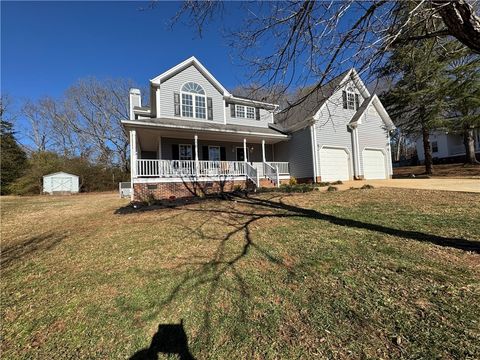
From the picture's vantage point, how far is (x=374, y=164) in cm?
1775

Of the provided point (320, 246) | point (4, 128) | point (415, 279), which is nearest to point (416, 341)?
point (415, 279)

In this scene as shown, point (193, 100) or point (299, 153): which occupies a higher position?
point (193, 100)

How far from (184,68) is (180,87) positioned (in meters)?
1.17

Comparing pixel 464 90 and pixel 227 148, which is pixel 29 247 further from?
pixel 464 90

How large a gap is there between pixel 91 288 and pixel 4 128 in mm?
35896

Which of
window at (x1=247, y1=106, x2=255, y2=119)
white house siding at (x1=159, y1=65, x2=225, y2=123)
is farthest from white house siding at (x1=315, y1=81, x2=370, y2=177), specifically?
white house siding at (x1=159, y1=65, x2=225, y2=123)

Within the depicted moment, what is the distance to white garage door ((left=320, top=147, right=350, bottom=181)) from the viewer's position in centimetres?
1585

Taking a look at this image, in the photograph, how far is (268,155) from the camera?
→ 18656 mm

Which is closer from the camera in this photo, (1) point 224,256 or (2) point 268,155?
(1) point 224,256

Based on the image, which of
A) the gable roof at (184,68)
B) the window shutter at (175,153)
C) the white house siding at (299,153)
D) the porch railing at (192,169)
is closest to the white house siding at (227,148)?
the window shutter at (175,153)

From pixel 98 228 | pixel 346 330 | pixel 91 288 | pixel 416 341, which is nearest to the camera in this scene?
pixel 416 341

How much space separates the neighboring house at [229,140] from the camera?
12.7 metres

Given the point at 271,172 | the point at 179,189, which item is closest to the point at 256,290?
the point at 179,189

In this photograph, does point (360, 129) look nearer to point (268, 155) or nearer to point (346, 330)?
point (268, 155)
